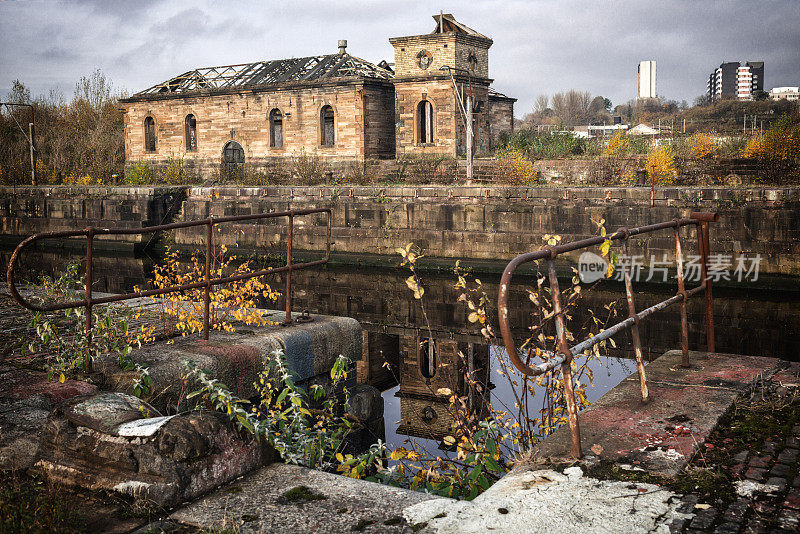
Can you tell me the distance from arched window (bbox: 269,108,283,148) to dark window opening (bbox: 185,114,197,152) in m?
4.76

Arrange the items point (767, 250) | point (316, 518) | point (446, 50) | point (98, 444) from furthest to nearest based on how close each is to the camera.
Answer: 1. point (446, 50)
2. point (767, 250)
3. point (98, 444)
4. point (316, 518)

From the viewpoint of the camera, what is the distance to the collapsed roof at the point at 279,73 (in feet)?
103

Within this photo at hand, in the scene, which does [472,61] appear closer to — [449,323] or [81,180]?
[81,180]

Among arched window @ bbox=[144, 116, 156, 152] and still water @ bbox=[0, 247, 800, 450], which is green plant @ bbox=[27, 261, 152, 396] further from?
arched window @ bbox=[144, 116, 156, 152]

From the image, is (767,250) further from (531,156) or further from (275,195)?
(275,195)

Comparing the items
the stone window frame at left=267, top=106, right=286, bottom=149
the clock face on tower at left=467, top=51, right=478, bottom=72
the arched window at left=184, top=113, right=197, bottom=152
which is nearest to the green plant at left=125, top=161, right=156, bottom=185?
the arched window at left=184, top=113, right=197, bottom=152

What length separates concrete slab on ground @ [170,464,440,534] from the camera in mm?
2957

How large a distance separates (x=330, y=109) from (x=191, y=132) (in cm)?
824

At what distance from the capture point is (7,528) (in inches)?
112

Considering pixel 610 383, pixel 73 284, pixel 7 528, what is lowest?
pixel 610 383

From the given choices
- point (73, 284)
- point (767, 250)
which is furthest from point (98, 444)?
point (767, 250)

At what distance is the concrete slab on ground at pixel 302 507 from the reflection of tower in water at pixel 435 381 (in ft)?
4.50

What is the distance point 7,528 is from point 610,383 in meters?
7.20

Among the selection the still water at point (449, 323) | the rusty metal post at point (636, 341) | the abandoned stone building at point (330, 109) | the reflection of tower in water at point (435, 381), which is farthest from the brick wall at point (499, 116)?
the rusty metal post at point (636, 341)
